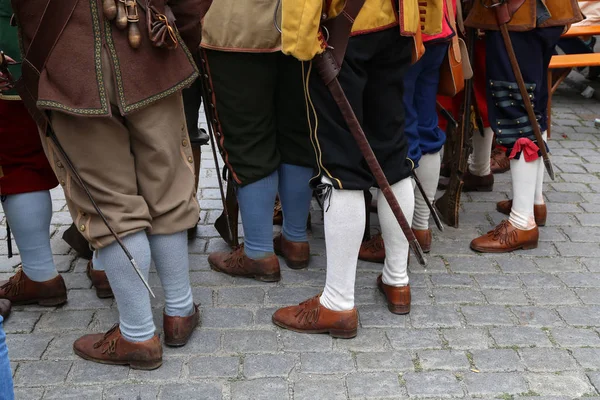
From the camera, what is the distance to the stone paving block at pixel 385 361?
274cm

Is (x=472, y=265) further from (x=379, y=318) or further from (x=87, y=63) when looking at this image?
(x=87, y=63)

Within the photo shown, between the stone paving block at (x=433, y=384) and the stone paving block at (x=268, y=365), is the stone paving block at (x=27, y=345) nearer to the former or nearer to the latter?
the stone paving block at (x=268, y=365)

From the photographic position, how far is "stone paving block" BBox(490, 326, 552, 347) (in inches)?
114

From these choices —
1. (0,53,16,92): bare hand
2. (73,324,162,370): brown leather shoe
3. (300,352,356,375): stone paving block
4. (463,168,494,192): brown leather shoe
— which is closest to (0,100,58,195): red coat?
(0,53,16,92): bare hand

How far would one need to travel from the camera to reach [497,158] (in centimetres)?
492

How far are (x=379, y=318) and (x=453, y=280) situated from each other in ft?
1.71

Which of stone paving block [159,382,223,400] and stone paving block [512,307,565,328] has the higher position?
stone paving block [159,382,223,400]

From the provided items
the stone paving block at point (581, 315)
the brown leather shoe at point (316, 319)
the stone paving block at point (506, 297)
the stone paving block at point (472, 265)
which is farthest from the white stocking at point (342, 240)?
the stone paving block at point (581, 315)

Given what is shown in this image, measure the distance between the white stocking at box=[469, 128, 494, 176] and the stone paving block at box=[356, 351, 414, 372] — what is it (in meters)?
2.00

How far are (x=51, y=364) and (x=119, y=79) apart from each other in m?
1.14

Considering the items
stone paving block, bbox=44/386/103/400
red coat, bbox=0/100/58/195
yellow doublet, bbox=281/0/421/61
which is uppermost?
yellow doublet, bbox=281/0/421/61

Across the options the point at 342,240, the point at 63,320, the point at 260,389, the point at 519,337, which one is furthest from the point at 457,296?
the point at 63,320

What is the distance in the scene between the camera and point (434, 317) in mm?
3100

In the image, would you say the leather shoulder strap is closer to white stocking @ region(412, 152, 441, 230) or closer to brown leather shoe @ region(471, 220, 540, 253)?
white stocking @ region(412, 152, 441, 230)
